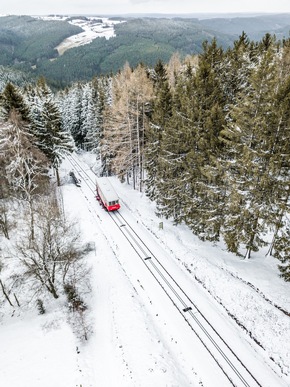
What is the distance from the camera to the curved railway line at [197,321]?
1367cm

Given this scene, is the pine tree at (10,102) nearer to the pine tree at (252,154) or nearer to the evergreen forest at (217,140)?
the evergreen forest at (217,140)

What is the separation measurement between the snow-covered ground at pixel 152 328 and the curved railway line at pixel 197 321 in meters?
0.41

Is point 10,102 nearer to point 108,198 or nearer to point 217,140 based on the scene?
point 108,198

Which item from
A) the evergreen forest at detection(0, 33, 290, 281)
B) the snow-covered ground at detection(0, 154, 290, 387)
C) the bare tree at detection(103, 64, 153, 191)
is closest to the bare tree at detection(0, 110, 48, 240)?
the evergreen forest at detection(0, 33, 290, 281)

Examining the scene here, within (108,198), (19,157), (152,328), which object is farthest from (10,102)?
(152,328)

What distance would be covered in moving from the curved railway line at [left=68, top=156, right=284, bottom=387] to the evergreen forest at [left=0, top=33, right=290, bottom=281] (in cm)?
472

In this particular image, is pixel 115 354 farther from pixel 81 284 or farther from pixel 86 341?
pixel 81 284

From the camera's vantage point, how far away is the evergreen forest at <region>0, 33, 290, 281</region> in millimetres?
15577

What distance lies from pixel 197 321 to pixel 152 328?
293 centimetres

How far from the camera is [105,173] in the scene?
46.1 meters

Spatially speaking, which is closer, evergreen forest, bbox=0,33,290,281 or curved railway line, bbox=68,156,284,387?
curved railway line, bbox=68,156,284,387

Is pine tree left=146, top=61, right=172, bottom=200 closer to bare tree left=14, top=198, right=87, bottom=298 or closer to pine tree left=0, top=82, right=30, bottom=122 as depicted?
bare tree left=14, top=198, right=87, bottom=298

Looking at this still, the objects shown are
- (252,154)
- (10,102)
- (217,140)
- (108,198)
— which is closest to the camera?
(252,154)

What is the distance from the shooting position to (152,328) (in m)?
16.6
